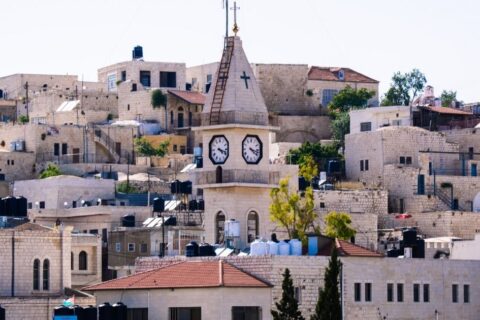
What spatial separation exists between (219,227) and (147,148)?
4088cm

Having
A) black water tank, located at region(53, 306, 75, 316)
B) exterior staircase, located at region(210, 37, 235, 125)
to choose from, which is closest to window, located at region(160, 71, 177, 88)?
exterior staircase, located at region(210, 37, 235, 125)

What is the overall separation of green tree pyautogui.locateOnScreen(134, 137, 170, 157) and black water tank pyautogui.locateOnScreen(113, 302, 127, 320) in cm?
5271

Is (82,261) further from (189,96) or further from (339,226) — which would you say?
(189,96)

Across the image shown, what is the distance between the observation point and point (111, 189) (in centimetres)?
12000

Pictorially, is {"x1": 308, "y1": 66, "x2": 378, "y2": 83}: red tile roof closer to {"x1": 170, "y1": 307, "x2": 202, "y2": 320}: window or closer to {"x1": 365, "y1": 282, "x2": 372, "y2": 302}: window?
{"x1": 365, "y1": 282, "x2": 372, "y2": 302}: window

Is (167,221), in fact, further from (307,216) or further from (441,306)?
(441,306)

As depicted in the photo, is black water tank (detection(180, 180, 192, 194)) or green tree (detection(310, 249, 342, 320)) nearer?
green tree (detection(310, 249, 342, 320))

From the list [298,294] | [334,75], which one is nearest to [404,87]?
[334,75]

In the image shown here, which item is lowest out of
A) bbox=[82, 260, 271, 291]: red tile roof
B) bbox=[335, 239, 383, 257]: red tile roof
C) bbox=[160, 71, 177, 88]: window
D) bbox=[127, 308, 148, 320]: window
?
bbox=[127, 308, 148, 320]: window

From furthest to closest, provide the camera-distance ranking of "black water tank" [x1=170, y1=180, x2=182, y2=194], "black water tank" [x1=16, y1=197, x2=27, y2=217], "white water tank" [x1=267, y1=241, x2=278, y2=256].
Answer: "black water tank" [x1=170, y1=180, x2=182, y2=194] < "black water tank" [x1=16, y1=197, x2=27, y2=217] < "white water tank" [x1=267, y1=241, x2=278, y2=256]

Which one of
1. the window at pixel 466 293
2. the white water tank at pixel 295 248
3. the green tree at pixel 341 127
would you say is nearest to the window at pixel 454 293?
the window at pixel 466 293

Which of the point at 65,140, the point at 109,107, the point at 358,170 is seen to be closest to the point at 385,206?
the point at 358,170

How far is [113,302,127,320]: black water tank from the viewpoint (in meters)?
81.8

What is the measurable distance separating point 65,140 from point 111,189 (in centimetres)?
1365
